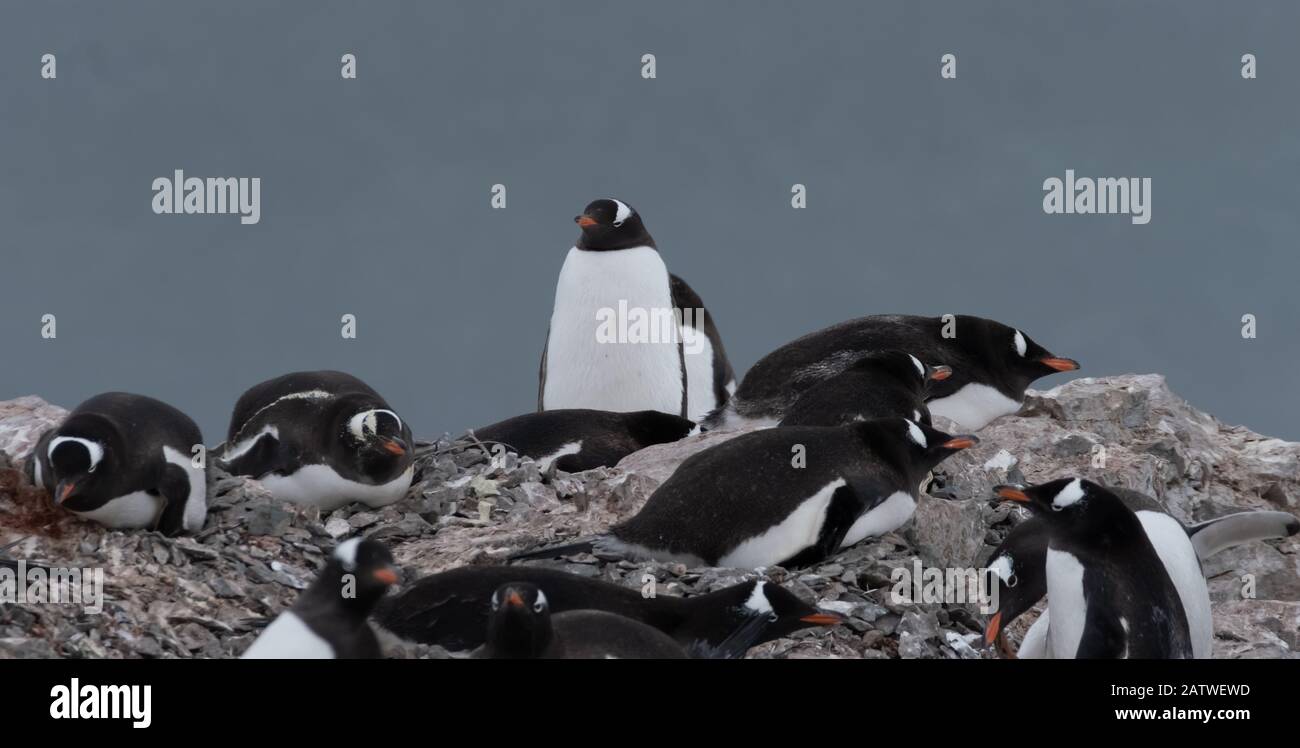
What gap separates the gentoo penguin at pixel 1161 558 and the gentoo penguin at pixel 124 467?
3.24 metres

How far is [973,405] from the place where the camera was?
32.6ft

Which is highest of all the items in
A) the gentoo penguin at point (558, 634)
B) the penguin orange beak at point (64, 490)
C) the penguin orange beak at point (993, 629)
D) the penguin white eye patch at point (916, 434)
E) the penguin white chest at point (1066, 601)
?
the penguin white eye patch at point (916, 434)

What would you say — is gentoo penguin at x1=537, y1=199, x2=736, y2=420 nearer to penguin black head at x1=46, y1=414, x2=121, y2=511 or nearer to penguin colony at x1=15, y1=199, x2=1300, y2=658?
penguin colony at x1=15, y1=199, x2=1300, y2=658

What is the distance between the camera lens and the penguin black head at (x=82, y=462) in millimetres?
7262

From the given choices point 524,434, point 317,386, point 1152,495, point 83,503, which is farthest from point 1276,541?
point 83,503

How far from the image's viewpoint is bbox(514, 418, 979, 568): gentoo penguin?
719cm

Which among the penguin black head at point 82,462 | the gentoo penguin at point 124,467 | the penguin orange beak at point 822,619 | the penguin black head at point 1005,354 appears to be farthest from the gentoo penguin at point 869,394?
the penguin black head at point 82,462

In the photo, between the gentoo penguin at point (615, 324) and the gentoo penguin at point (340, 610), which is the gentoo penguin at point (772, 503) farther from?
the gentoo penguin at point (615, 324)

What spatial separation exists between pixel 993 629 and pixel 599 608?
5.20 ft

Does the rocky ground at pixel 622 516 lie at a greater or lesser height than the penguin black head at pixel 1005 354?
lesser
